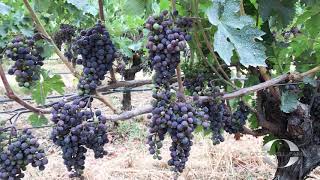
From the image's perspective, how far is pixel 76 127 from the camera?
158cm

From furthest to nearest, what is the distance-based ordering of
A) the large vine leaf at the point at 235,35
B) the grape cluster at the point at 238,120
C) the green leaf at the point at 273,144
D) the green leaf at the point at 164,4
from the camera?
1. the green leaf at the point at 273,144
2. the grape cluster at the point at 238,120
3. the green leaf at the point at 164,4
4. the large vine leaf at the point at 235,35

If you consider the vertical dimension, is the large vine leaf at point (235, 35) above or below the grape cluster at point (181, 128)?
above

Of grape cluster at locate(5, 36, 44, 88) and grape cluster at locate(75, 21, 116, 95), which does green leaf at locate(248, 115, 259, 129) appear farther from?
grape cluster at locate(5, 36, 44, 88)

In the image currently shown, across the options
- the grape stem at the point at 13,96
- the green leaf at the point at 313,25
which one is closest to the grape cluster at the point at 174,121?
the grape stem at the point at 13,96

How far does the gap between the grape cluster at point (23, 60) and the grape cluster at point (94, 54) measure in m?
0.20

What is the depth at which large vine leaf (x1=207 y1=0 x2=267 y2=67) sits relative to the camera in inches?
55.2

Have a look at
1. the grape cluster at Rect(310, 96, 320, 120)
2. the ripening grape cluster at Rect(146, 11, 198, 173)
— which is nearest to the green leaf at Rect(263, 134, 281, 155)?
the grape cluster at Rect(310, 96, 320, 120)

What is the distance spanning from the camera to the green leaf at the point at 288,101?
2.06 meters

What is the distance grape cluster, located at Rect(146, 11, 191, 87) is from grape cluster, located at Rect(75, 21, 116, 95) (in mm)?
337

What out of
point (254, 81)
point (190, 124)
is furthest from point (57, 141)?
point (254, 81)

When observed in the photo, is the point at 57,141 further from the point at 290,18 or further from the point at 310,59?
the point at 310,59

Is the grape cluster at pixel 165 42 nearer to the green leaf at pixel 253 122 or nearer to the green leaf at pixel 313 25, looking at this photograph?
the green leaf at pixel 313 25

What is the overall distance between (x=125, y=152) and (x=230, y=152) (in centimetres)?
160

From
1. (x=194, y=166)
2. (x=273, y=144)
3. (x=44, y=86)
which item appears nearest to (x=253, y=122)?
(x=273, y=144)
